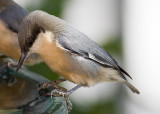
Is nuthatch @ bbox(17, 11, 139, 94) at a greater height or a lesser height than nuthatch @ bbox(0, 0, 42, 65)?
greater

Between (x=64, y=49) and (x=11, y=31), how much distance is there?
742 mm

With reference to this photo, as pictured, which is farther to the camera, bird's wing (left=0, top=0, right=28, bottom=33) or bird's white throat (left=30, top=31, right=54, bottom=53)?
bird's wing (left=0, top=0, right=28, bottom=33)

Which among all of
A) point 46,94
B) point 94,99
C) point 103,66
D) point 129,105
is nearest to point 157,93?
point 129,105

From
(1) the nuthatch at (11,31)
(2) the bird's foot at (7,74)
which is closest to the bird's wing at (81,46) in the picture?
(2) the bird's foot at (7,74)

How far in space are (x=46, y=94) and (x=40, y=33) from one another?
415mm

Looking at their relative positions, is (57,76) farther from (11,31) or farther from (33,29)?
(33,29)

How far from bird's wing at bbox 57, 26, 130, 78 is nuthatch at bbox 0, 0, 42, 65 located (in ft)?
1.75

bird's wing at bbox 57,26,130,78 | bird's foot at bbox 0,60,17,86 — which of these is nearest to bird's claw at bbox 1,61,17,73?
bird's foot at bbox 0,60,17,86

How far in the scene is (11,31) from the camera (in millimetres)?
3193

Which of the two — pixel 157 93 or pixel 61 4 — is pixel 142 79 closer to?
pixel 157 93

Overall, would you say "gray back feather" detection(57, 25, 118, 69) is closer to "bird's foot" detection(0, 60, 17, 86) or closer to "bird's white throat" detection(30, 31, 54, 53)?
"bird's white throat" detection(30, 31, 54, 53)

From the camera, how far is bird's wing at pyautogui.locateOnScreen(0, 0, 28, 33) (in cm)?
320

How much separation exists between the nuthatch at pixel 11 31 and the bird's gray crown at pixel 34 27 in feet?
1.50

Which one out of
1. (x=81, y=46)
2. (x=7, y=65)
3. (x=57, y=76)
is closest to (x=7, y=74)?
(x=7, y=65)
